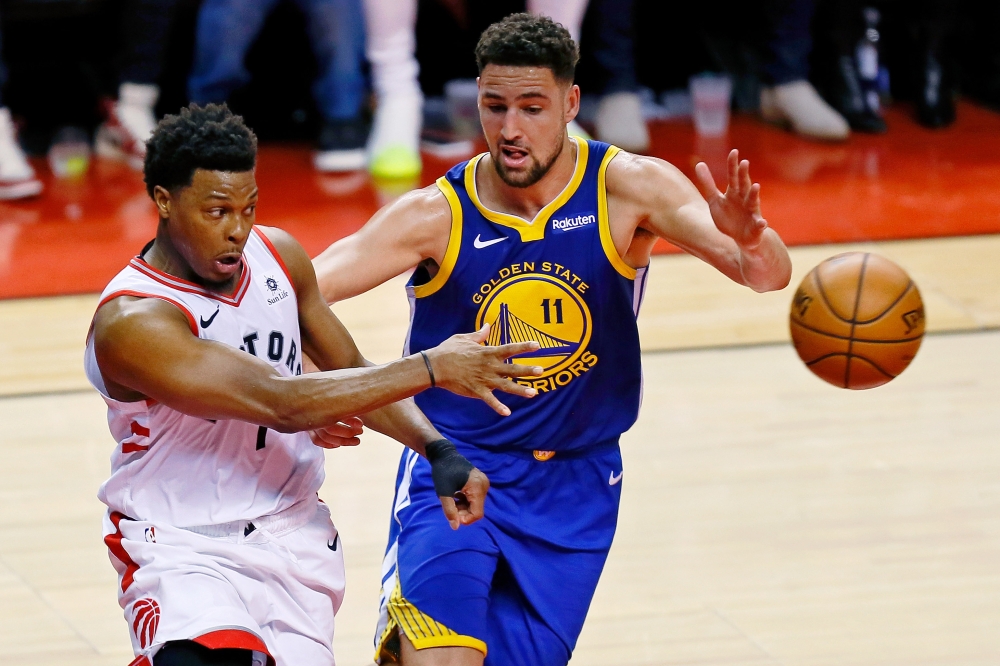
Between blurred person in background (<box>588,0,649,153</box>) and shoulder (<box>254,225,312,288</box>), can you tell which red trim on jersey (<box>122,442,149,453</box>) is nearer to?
shoulder (<box>254,225,312,288</box>)

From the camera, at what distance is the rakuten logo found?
12.4 ft

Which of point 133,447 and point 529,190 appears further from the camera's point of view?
point 529,190

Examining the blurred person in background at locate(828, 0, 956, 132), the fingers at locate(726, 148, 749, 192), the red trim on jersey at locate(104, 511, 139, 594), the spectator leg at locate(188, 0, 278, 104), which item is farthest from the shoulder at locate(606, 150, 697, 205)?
the blurred person in background at locate(828, 0, 956, 132)

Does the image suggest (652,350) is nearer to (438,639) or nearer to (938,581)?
(938,581)

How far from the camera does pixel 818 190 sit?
841cm

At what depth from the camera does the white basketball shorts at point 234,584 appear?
3.03 meters

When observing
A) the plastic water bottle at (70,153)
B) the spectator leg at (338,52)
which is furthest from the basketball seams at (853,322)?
the plastic water bottle at (70,153)

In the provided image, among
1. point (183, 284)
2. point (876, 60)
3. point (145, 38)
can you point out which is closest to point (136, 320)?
point (183, 284)

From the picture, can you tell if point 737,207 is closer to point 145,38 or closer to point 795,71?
point 145,38

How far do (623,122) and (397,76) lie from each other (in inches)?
56.9

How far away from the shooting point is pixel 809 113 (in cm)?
947

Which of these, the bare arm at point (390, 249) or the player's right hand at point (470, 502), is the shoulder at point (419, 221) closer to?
the bare arm at point (390, 249)

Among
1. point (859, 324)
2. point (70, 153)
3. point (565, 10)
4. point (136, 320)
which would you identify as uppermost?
point (136, 320)

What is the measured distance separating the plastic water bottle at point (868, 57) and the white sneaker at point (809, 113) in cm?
30
